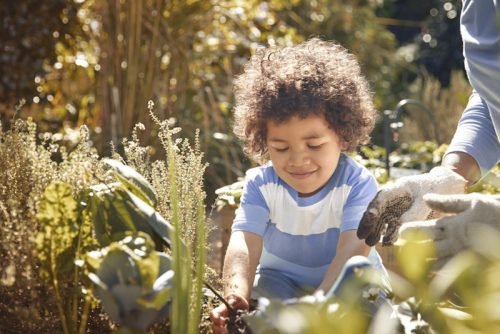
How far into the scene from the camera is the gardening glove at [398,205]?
1825 mm

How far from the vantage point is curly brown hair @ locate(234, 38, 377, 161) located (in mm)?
2207

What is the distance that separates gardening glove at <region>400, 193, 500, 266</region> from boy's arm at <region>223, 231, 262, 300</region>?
2.11 feet

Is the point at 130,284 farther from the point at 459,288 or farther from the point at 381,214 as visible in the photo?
the point at 381,214

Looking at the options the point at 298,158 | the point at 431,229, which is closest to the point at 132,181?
the point at 431,229

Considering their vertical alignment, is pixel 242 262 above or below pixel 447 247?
below

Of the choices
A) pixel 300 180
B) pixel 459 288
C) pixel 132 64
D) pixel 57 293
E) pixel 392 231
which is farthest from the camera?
pixel 132 64

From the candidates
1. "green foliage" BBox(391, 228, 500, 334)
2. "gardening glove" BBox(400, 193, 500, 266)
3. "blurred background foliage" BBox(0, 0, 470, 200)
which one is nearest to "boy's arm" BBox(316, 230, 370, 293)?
"gardening glove" BBox(400, 193, 500, 266)

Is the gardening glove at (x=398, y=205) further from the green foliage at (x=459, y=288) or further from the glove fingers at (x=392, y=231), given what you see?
the green foliage at (x=459, y=288)

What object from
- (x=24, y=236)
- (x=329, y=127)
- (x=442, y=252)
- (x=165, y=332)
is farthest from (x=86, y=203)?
(x=329, y=127)

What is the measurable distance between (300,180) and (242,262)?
0.26 m

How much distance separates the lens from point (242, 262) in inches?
83.2

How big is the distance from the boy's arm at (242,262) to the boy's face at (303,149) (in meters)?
0.19

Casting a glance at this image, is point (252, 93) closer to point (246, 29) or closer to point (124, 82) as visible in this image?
point (124, 82)

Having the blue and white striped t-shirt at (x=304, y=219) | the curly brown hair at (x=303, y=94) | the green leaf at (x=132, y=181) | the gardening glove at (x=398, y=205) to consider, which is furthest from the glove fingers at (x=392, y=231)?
the green leaf at (x=132, y=181)
